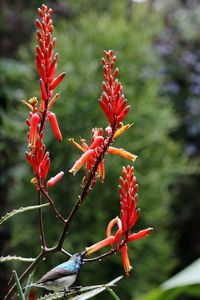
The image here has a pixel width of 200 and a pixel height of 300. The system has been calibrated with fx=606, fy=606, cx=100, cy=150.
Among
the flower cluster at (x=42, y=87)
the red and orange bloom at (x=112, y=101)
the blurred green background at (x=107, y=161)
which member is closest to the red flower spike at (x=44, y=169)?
the flower cluster at (x=42, y=87)

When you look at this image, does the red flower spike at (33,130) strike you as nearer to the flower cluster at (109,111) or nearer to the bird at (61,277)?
the flower cluster at (109,111)

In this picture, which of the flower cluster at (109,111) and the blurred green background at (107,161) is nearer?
the flower cluster at (109,111)

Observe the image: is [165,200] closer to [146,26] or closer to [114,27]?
[114,27]

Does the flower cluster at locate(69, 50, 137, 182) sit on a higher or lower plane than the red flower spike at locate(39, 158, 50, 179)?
higher

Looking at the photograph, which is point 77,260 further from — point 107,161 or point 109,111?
point 107,161

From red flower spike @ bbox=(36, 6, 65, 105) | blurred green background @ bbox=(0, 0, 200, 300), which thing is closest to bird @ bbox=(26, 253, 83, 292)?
red flower spike @ bbox=(36, 6, 65, 105)

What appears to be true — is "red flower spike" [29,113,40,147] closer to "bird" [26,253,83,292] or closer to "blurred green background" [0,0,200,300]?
"bird" [26,253,83,292]

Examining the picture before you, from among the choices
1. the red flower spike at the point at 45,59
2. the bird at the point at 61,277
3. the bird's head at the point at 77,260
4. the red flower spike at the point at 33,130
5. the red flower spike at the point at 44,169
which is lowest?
the bird at the point at 61,277

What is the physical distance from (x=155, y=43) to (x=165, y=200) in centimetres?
243

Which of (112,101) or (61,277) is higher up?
(112,101)

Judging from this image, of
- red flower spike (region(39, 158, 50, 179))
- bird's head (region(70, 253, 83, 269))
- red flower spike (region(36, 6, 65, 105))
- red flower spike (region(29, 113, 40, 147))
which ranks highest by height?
red flower spike (region(36, 6, 65, 105))

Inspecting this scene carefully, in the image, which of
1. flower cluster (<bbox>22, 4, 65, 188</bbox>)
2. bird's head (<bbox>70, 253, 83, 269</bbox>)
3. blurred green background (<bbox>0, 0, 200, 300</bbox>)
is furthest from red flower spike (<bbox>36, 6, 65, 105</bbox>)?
blurred green background (<bbox>0, 0, 200, 300</bbox>)

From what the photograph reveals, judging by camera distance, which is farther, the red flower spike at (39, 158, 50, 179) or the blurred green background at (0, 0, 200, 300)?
the blurred green background at (0, 0, 200, 300)

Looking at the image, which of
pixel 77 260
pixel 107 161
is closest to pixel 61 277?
pixel 77 260
